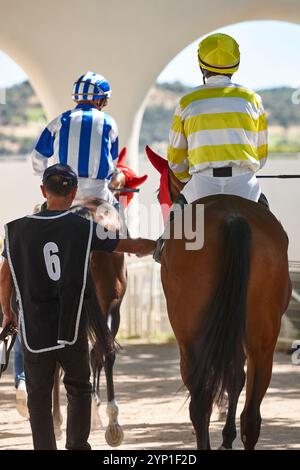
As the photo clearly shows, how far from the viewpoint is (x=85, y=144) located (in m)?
6.36

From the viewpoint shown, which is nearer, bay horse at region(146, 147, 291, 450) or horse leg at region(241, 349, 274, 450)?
bay horse at region(146, 147, 291, 450)

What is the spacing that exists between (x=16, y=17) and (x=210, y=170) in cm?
476

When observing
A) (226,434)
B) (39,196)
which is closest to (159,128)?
(39,196)

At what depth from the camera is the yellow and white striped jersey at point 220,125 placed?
5.07 meters

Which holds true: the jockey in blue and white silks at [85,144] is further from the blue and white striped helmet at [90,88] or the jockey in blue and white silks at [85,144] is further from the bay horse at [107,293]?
the bay horse at [107,293]

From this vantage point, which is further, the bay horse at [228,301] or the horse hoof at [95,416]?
the horse hoof at [95,416]

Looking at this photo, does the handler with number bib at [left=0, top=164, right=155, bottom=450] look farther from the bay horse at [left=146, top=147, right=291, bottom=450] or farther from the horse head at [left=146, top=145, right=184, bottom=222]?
the horse head at [left=146, top=145, right=184, bottom=222]

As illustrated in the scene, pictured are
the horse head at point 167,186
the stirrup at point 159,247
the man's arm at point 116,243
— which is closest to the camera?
the man's arm at point 116,243

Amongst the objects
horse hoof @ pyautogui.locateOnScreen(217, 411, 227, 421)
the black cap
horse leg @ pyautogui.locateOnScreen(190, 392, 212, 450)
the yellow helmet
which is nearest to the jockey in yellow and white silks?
the yellow helmet

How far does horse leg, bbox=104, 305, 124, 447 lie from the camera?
593cm

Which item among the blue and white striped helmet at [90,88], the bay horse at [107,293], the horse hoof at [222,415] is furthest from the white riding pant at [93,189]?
the horse hoof at [222,415]

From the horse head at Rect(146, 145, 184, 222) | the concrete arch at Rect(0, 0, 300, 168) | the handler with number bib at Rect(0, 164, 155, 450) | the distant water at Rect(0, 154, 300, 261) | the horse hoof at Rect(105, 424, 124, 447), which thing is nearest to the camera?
the handler with number bib at Rect(0, 164, 155, 450)

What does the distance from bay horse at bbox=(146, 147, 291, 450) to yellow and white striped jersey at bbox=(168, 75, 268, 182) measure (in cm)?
31

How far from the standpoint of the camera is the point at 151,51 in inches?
377
